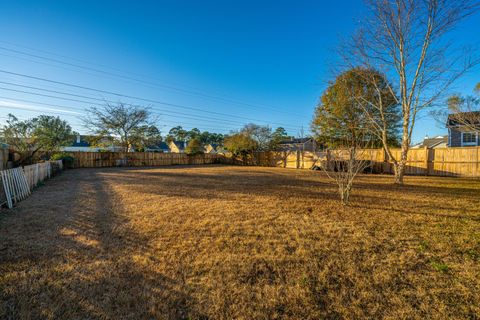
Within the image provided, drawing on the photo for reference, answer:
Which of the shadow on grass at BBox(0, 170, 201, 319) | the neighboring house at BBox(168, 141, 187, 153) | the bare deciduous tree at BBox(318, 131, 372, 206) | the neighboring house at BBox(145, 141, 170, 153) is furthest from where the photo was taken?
the neighboring house at BBox(168, 141, 187, 153)

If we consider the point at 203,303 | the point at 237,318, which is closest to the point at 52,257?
the point at 203,303

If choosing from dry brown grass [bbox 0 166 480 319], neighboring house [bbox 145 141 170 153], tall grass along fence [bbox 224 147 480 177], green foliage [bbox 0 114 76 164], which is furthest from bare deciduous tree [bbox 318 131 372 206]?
neighboring house [bbox 145 141 170 153]

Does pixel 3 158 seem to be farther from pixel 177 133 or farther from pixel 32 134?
pixel 177 133

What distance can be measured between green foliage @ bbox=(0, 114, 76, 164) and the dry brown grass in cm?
980

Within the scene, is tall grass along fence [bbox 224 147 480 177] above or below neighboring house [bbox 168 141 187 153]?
below

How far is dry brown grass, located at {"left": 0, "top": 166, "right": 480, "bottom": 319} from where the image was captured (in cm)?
163

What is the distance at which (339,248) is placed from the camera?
2.62 m

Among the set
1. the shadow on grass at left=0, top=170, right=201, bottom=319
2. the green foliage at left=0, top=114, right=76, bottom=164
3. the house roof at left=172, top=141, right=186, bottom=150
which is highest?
the house roof at left=172, top=141, right=186, bottom=150

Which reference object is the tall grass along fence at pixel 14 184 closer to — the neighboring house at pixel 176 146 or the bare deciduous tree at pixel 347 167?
the bare deciduous tree at pixel 347 167

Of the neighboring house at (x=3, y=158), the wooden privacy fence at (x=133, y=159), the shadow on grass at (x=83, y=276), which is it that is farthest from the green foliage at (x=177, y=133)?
the shadow on grass at (x=83, y=276)

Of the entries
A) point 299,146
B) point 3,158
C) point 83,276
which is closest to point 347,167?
point 83,276

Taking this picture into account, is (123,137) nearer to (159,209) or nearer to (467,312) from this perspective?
(159,209)

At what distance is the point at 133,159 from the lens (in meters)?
21.5

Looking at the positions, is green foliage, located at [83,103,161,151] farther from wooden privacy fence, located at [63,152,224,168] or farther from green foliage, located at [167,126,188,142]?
green foliage, located at [167,126,188,142]
